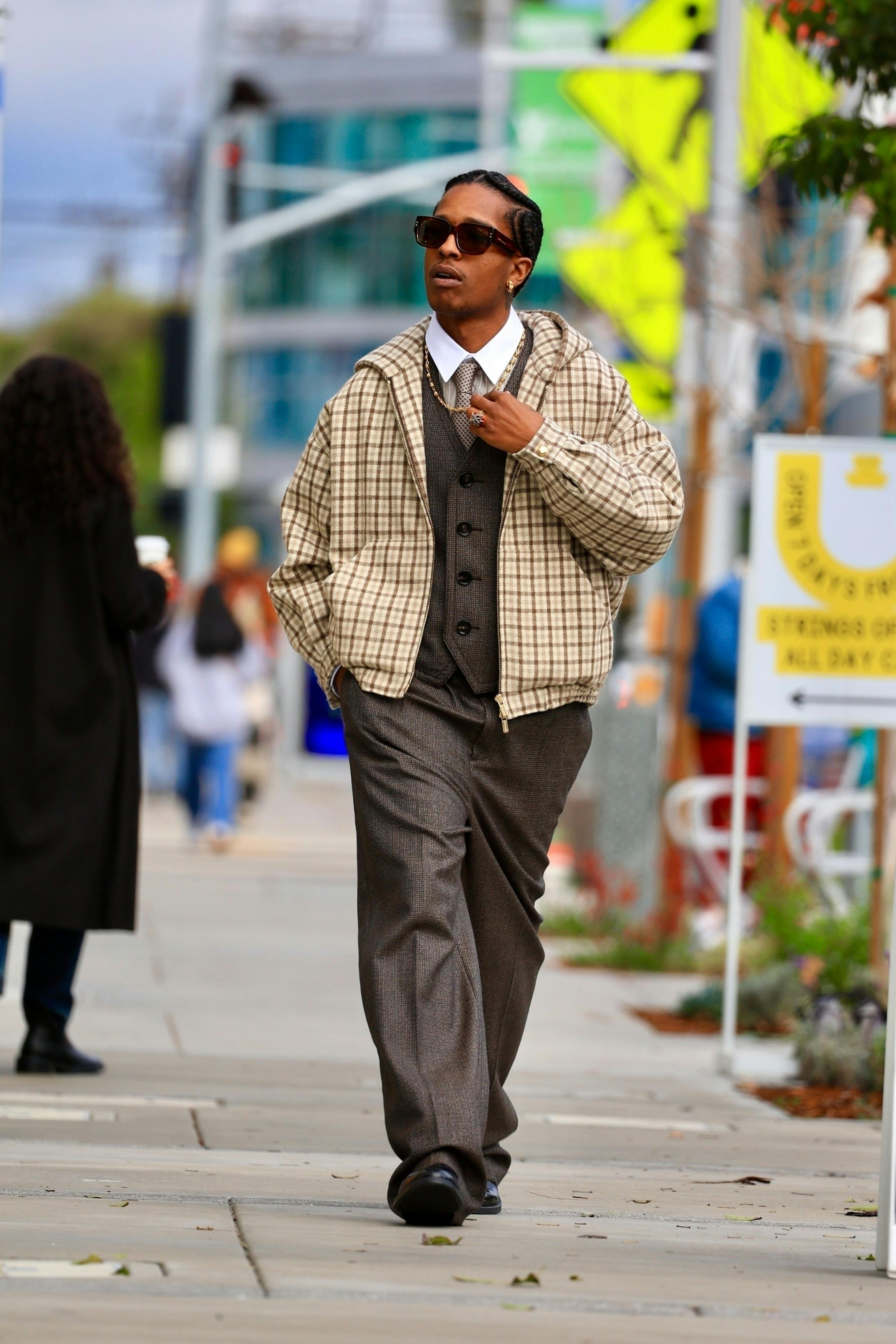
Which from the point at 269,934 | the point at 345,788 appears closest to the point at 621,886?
the point at 269,934

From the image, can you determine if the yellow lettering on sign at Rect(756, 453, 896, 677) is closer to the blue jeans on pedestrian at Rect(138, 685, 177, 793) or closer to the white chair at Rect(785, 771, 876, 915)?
the white chair at Rect(785, 771, 876, 915)

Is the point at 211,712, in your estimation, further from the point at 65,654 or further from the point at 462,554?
the point at 462,554

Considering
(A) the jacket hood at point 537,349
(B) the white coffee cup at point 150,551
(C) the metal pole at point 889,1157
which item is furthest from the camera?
(B) the white coffee cup at point 150,551

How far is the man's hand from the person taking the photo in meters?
4.40

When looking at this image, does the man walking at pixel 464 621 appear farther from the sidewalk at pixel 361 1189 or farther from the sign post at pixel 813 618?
the sign post at pixel 813 618

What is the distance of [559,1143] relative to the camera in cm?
595

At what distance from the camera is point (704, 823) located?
1070cm

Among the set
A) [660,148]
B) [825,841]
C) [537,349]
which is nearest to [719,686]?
[825,841]

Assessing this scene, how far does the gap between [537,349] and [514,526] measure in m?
0.38

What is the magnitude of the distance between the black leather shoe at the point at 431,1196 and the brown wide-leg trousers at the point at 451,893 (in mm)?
30

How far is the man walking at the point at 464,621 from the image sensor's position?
4402mm

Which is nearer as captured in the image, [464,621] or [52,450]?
Answer: [464,621]

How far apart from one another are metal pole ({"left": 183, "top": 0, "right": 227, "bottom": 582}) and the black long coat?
17244 millimetres

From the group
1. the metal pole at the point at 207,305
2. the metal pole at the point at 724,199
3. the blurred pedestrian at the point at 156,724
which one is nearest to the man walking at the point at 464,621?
the metal pole at the point at 724,199
